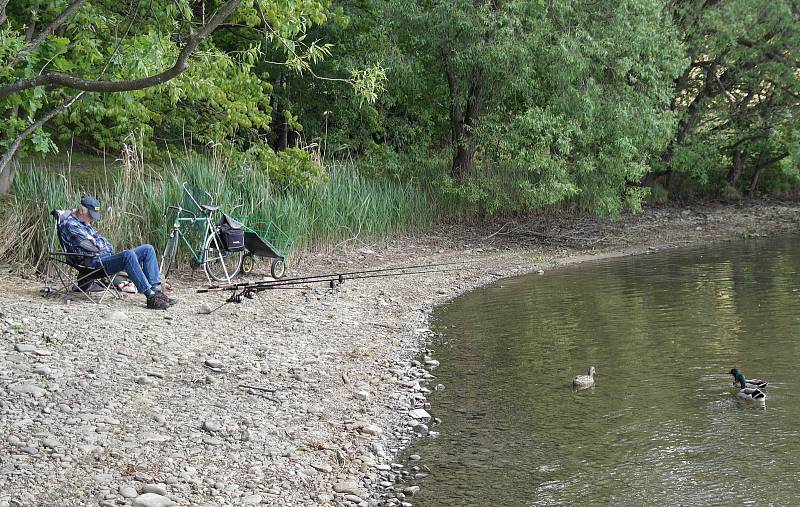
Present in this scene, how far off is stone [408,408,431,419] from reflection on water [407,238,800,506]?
5.1 inches

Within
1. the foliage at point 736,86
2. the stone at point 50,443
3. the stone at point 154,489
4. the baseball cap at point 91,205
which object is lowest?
the stone at point 154,489

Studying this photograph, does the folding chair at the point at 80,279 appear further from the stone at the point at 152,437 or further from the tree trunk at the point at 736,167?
the tree trunk at the point at 736,167

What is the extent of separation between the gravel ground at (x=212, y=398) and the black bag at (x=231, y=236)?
0.75 meters

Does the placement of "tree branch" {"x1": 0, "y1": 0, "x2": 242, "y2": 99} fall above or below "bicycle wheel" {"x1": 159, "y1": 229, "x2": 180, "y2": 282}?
above

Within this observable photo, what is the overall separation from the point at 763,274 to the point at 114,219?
33.5 ft

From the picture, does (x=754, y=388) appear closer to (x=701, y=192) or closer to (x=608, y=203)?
(x=608, y=203)

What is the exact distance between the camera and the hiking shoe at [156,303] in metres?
10.0

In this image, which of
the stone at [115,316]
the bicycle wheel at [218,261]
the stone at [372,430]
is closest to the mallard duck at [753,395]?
the stone at [372,430]

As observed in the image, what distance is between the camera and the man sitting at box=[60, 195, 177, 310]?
984 centimetres

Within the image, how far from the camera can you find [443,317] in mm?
11742

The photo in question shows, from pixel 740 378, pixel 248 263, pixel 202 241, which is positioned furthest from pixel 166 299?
pixel 740 378

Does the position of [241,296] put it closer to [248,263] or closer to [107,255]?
[107,255]

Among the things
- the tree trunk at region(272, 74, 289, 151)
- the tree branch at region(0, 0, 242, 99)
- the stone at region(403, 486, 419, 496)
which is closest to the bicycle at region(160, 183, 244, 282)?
the tree branch at region(0, 0, 242, 99)

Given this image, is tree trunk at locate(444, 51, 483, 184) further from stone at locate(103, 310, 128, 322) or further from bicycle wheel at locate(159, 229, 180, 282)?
stone at locate(103, 310, 128, 322)
